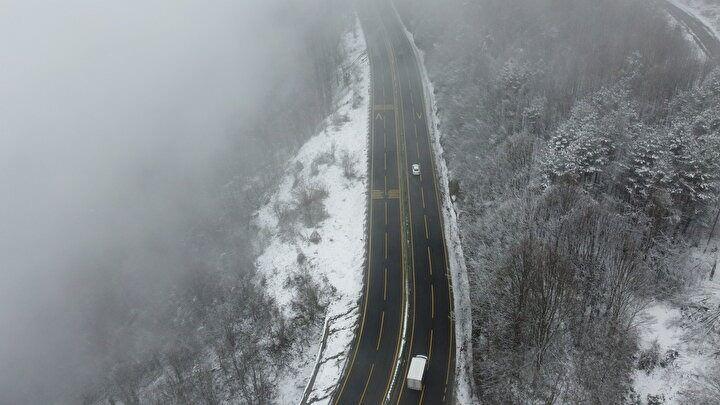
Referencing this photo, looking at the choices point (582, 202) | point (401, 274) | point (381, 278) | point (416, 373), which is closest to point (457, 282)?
point (401, 274)

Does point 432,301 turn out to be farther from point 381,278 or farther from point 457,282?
point 381,278

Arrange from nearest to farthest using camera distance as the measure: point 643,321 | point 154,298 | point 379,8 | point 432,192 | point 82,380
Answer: point 643,321 < point 432,192 < point 82,380 < point 154,298 < point 379,8

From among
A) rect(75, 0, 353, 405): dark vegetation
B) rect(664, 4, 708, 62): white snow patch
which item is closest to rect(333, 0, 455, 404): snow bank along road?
rect(75, 0, 353, 405): dark vegetation

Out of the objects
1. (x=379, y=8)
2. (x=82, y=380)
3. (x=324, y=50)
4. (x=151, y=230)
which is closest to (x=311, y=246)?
(x=82, y=380)

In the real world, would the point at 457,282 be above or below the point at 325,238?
below

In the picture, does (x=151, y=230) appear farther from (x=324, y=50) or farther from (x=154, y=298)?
(x=324, y=50)

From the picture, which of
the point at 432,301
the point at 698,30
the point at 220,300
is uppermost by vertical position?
the point at 698,30
